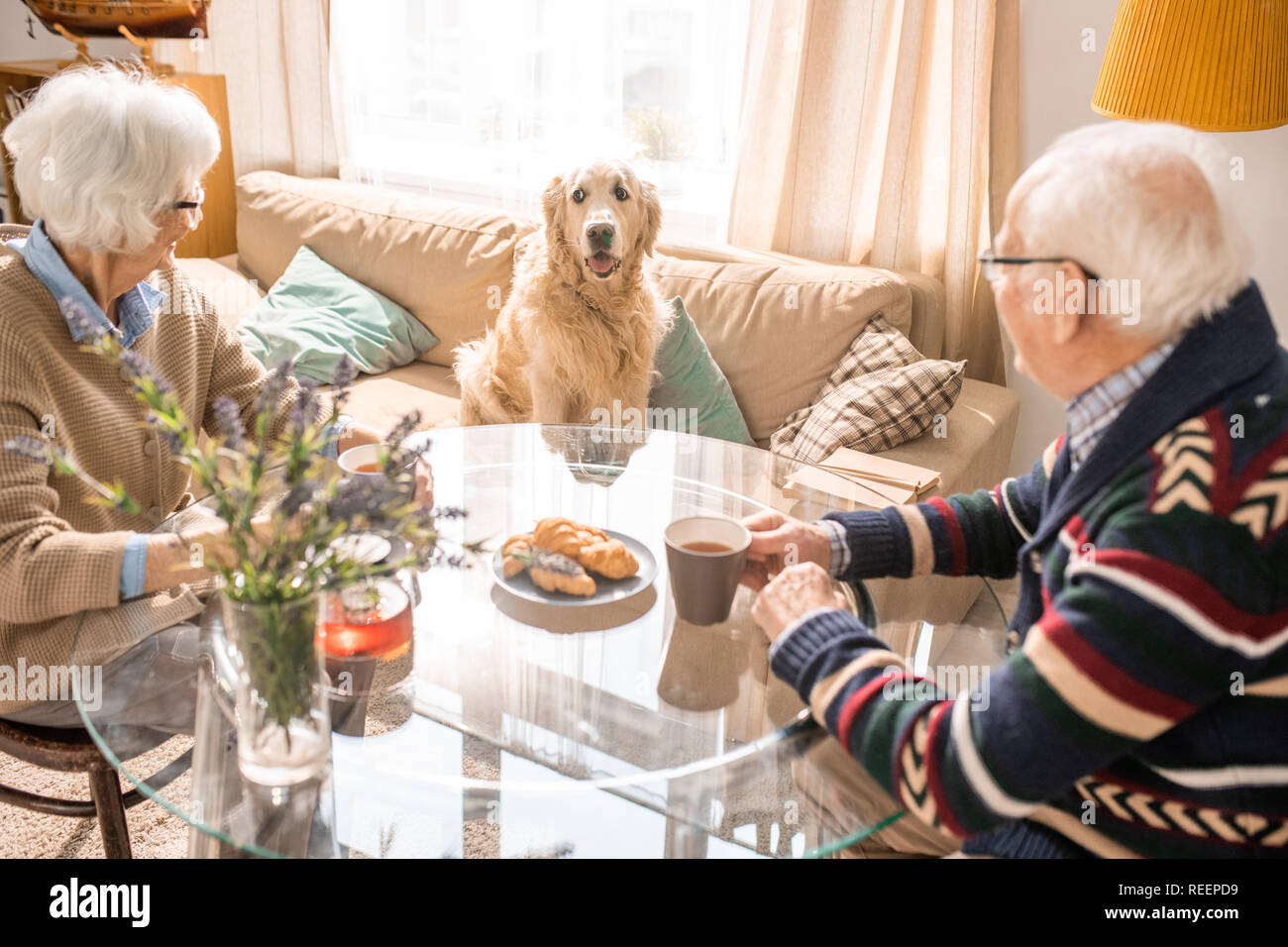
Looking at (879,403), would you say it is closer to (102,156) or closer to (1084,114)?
(1084,114)

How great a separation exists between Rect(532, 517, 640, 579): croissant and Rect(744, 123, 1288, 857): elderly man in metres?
0.37

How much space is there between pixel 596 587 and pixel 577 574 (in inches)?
2.8

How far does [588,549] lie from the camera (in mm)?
1430

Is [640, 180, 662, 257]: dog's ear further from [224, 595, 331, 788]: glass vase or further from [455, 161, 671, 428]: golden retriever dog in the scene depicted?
[224, 595, 331, 788]: glass vase

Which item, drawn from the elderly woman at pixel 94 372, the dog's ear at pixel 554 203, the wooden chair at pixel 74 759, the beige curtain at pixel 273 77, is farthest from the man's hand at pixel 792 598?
the beige curtain at pixel 273 77

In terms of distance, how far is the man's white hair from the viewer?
934mm

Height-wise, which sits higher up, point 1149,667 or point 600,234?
point 600,234

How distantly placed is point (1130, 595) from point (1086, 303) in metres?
0.30

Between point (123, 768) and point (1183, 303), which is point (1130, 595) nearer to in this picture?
point (1183, 303)

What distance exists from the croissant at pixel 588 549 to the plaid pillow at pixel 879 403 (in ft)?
3.11

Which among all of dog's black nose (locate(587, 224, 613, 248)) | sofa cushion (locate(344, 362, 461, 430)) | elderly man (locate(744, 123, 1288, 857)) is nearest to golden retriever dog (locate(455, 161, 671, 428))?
dog's black nose (locate(587, 224, 613, 248))

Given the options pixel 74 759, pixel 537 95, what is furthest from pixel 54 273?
pixel 537 95

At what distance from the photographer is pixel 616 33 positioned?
337 centimetres
